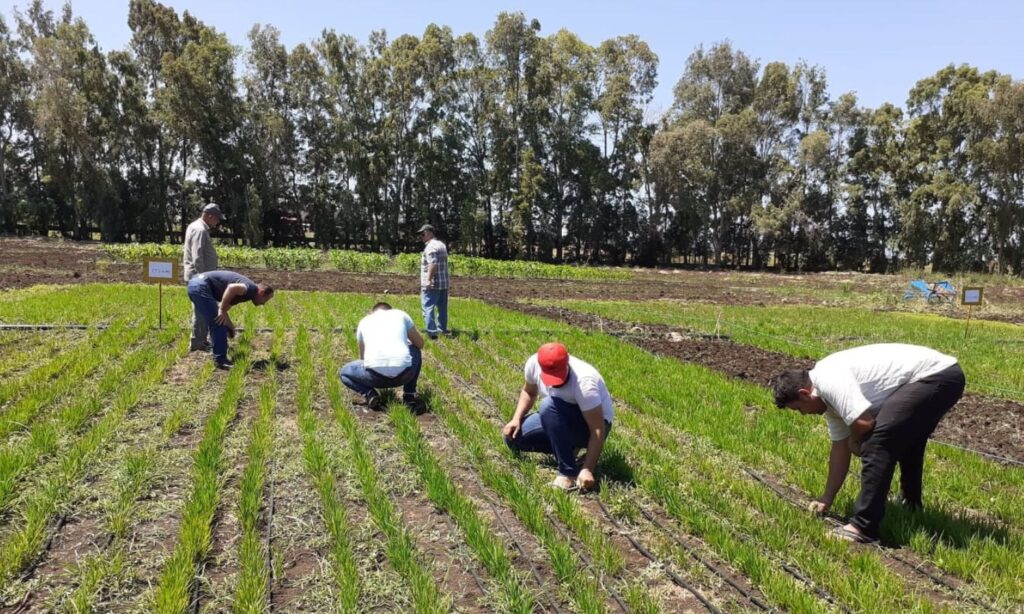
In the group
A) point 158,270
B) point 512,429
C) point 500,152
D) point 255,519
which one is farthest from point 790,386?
point 500,152

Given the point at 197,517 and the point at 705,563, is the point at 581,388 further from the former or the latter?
the point at 197,517

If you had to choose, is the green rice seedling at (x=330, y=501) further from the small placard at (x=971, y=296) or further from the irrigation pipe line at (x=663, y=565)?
the small placard at (x=971, y=296)

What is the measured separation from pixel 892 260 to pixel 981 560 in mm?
50266

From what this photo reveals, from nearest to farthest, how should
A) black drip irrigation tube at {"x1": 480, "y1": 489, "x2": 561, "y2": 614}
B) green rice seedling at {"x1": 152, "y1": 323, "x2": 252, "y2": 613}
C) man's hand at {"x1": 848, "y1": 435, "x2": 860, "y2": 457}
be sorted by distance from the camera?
1. green rice seedling at {"x1": 152, "y1": 323, "x2": 252, "y2": 613}
2. black drip irrigation tube at {"x1": 480, "y1": 489, "x2": 561, "y2": 614}
3. man's hand at {"x1": 848, "y1": 435, "x2": 860, "y2": 457}

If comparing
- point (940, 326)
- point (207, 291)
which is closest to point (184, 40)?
point (207, 291)

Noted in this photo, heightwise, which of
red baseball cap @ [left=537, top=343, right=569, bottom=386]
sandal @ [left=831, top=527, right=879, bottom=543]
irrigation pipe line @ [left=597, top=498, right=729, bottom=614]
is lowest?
irrigation pipe line @ [left=597, top=498, right=729, bottom=614]

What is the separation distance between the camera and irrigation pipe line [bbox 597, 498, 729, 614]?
3.05 m

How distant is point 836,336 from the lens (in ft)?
41.6

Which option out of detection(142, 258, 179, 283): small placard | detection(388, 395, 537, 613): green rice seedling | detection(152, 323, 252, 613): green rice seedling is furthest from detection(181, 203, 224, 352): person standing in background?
detection(388, 395, 537, 613): green rice seedling

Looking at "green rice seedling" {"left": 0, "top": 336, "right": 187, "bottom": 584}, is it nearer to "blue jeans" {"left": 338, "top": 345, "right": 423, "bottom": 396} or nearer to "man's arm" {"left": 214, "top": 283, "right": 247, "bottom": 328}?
"man's arm" {"left": 214, "top": 283, "right": 247, "bottom": 328}

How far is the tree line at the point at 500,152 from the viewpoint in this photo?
1596 inches

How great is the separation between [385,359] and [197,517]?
8.02 ft

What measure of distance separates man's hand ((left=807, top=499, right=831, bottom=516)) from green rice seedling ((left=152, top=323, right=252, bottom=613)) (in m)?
3.62

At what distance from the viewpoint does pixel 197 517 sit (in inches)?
139
